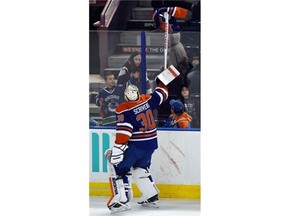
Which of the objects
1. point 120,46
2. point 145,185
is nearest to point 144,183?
point 145,185

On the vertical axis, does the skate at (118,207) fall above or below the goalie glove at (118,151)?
below

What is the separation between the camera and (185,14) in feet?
32.1

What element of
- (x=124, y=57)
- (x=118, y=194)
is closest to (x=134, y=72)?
(x=124, y=57)

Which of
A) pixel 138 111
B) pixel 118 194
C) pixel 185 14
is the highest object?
pixel 185 14

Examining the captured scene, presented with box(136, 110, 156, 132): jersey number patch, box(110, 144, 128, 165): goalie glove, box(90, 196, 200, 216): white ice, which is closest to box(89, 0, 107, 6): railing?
box(136, 110, 156, 132): jersey number patch

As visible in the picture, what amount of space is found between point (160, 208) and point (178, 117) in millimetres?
718

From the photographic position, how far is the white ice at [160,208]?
9.54 m

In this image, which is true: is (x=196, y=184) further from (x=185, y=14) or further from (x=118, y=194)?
(x=185, y=14)

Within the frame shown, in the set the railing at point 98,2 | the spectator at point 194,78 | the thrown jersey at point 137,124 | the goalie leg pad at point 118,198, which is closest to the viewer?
the thrown jersey at point 137,124

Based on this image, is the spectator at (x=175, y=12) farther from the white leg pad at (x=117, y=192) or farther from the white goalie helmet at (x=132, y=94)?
the white leg pad at (x=117, y=192)

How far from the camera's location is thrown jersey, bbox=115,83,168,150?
948 cm

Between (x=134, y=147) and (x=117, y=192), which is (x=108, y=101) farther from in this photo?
(x=117, y=192)

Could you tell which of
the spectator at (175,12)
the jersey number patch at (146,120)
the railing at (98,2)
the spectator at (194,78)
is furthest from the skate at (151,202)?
the railing at (98,2)

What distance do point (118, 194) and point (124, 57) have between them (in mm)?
1067
